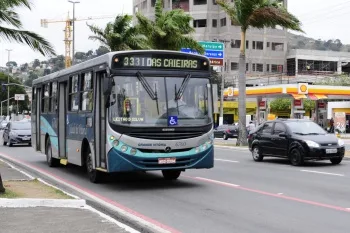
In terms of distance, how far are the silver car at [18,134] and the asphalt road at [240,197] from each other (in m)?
15.4

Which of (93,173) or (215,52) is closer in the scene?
(93,173)

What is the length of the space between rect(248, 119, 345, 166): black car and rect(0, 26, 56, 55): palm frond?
29.8 feet

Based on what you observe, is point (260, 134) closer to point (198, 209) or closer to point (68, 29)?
point (198, 209)

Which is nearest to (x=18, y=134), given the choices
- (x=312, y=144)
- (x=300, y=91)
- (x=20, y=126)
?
(x=20, y=126)

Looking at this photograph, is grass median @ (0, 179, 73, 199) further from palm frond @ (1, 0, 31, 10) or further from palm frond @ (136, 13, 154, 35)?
palm frond @ (136, 13, 154, 35)

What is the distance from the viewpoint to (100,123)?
12414 mm

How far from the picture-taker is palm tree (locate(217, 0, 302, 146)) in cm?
2845

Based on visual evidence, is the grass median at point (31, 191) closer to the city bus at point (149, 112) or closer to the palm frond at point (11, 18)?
the city bus at point (149, 112)

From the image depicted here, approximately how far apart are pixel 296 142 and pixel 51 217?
469 inches

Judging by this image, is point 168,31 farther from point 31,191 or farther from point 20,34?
point 31,191

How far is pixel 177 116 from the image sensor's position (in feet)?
39.2

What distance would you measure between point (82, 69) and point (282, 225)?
776cm

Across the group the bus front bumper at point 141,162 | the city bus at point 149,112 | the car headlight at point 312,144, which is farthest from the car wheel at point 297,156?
the bus front bumper at point 141,162

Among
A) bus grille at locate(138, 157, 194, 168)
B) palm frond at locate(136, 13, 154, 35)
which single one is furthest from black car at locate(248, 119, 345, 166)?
palm frond at locate(136, 13, 154, 35)
